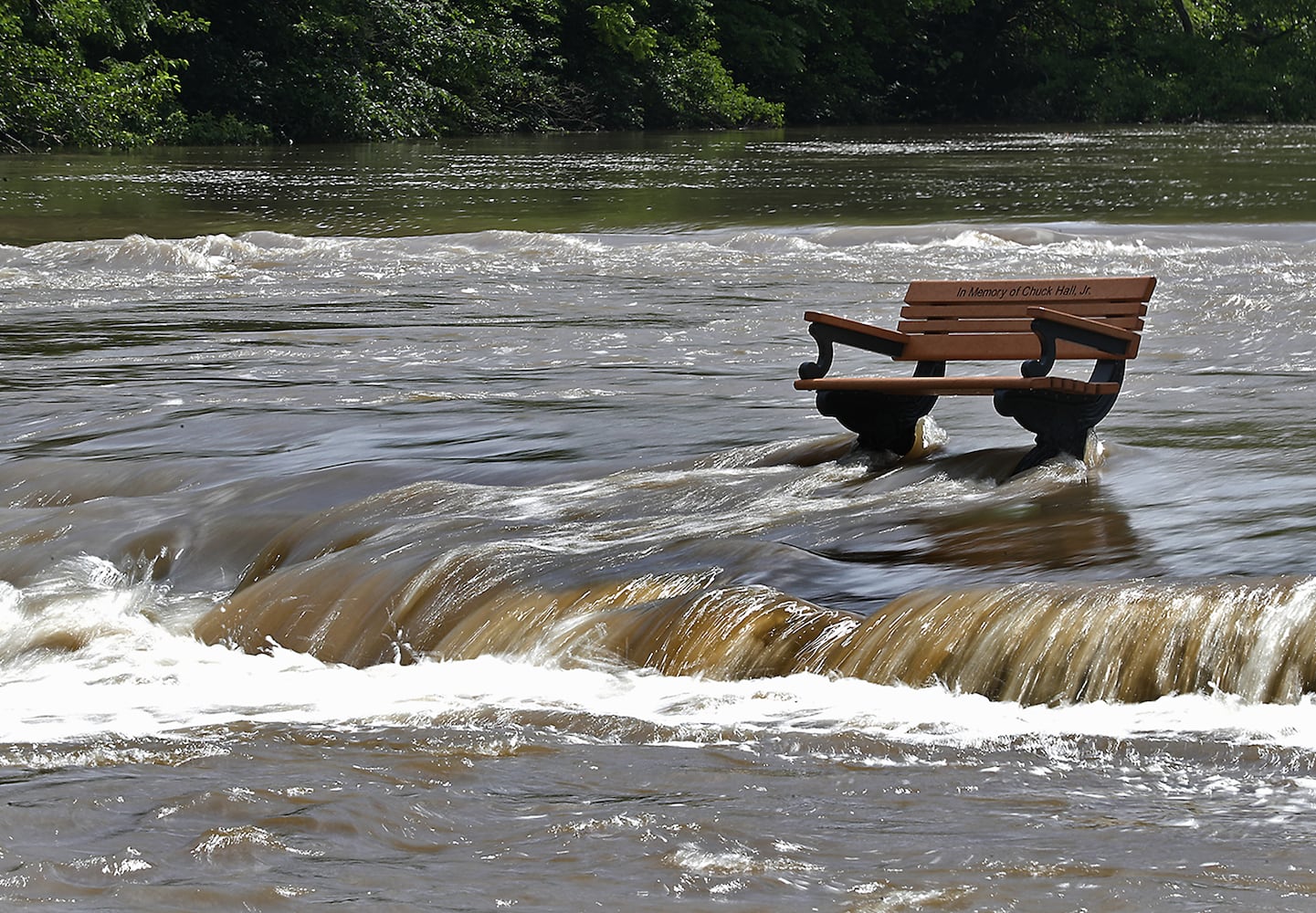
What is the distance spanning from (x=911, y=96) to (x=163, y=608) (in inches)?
1843

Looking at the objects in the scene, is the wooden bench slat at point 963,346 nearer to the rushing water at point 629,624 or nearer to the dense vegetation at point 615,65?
the rushing water at point 629,624

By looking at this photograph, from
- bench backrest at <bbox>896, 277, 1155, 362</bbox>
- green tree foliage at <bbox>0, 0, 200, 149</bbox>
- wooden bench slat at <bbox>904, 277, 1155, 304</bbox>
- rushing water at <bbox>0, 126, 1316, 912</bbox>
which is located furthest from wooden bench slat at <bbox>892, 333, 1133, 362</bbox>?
green tree foliage at <bbox>0, 0, 200, 149</bbox>

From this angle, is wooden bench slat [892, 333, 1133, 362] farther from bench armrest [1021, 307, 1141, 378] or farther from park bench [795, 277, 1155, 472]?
bench armrest [1021, 307, 1141, 378]

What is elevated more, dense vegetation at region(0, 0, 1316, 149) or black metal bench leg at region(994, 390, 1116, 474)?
dense vegetation at region(0, 0, 1316, 149)

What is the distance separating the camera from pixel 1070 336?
7.52 m

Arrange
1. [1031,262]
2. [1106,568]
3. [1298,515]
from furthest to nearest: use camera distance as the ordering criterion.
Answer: [1031,262] → [1298,515] → [1106,568]

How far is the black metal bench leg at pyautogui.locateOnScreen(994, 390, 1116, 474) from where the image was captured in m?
7.44

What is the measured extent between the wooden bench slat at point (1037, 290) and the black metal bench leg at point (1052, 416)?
2.19 ft

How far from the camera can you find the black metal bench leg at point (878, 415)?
796 cm

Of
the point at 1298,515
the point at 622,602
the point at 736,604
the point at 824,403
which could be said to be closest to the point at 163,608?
the point at 622,602

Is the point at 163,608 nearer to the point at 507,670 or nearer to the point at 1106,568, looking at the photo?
the point at 507,670

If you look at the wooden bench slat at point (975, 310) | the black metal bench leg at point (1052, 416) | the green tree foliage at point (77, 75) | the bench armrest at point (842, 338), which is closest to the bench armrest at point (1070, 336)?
the black metal bench leg at point (1052, 416)

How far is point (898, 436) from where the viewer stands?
8.02 meters

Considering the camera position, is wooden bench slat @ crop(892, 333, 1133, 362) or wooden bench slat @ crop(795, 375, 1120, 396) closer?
wooden bench slat @ crop(795, 375, 1120, 396)
